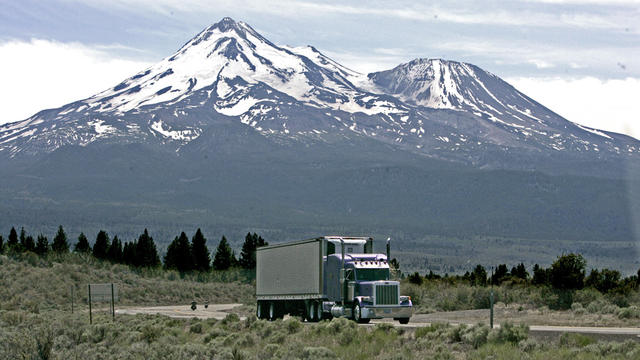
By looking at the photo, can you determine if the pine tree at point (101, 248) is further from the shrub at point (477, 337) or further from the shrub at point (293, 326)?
the shrub at point (477, 337)

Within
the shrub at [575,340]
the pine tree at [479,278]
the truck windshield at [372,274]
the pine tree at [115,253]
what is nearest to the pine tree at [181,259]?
the pine tree at [115,253]

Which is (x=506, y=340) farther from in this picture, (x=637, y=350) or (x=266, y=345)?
(x=266, y=345)

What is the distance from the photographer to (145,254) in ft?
393

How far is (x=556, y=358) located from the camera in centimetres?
2694

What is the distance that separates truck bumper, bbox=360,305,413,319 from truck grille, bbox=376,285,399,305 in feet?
0.81

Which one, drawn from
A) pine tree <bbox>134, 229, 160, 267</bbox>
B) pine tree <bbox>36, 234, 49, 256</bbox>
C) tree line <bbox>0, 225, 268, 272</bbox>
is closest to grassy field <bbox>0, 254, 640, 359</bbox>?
pine tree <bbox>36, 234, 49, 256</bbox>

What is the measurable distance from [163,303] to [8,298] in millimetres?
20169

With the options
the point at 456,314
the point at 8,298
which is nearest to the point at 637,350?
the point at 456,314

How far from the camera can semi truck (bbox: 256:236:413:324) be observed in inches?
1714

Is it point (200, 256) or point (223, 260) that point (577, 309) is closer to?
point (200, 256)

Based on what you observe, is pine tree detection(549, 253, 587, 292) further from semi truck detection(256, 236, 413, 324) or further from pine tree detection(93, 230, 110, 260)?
pine tree detection(93, 230, 110, 260)

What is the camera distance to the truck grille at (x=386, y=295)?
43.4 m

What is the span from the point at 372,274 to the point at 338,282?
1.55m

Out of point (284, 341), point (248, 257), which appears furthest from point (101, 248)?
point (284, 341)
